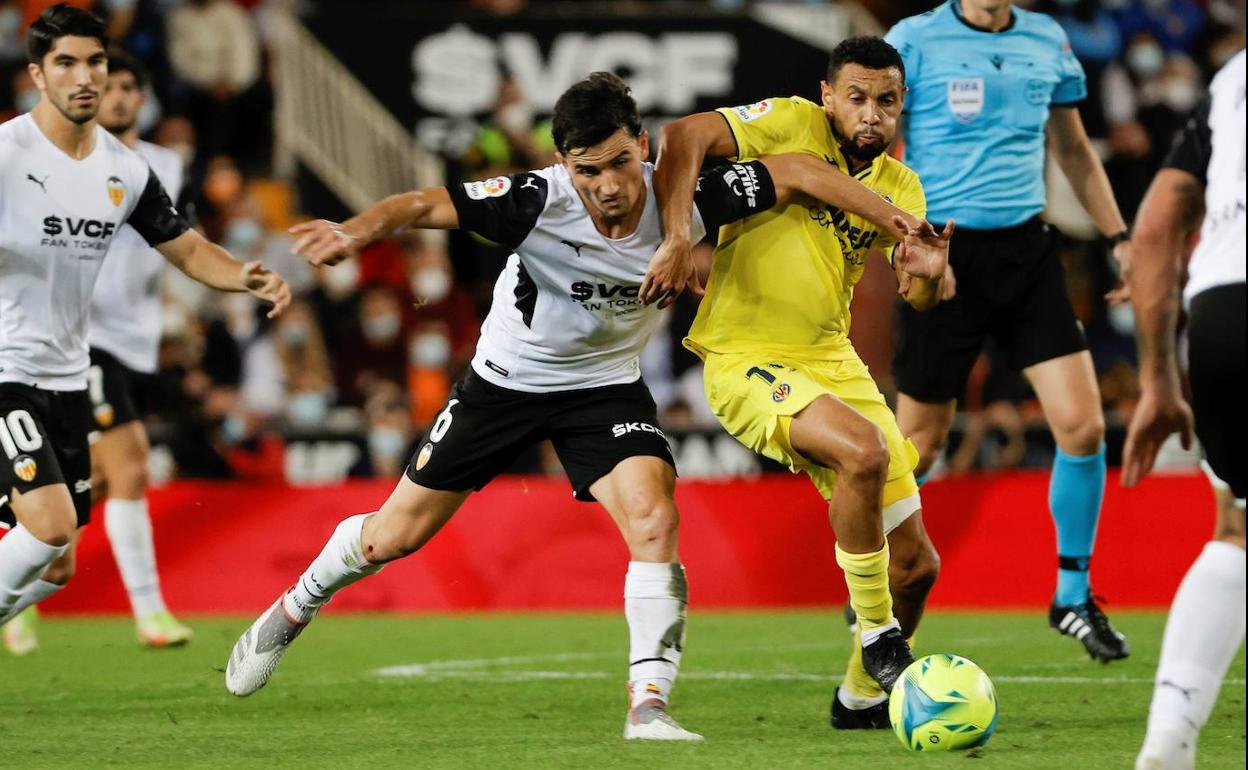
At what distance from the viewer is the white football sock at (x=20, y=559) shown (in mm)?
6785

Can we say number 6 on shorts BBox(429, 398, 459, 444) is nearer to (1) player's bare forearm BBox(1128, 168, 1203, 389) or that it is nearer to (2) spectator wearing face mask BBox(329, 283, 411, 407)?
(1) player's bare forearm BBox(1128, 168, 1203, 389)

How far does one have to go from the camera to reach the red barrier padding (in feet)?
40.3

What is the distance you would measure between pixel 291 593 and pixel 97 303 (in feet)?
10.7

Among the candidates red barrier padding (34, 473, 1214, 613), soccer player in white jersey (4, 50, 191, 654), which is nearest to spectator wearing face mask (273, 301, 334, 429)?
red barrier padding (34, 473, 1214, 613)

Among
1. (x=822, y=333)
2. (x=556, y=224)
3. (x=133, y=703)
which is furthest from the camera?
(x=133, y=703)

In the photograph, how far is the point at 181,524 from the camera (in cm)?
1255

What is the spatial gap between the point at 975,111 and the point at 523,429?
2.86 m

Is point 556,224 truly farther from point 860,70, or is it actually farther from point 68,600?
point 68,600

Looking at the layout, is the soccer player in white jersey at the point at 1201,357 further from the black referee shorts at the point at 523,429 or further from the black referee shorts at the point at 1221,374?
the black referee shorts at the point at 523,429

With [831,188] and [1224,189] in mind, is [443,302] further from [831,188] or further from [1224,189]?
[1224,189]

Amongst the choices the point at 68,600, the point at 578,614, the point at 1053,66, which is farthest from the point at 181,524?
the point at 1053,66

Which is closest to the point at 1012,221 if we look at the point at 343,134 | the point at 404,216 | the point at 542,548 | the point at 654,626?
the point at 654,626

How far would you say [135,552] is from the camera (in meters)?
9.70

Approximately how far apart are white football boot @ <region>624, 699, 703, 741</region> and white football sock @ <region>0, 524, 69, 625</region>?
2.32 meters
